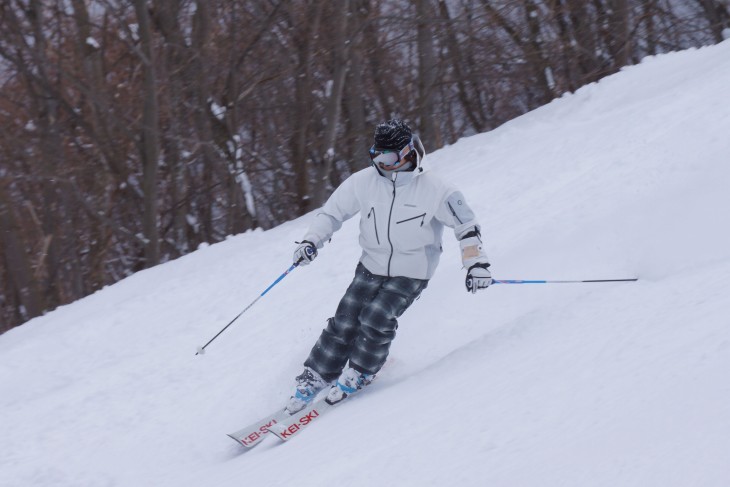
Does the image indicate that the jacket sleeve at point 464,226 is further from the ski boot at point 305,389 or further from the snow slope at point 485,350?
the ski boot at point 305,389

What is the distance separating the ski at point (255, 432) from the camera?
409 cm

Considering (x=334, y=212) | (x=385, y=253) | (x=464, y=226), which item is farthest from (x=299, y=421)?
(x=464, y=226)

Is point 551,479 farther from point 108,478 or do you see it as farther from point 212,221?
point 212,221

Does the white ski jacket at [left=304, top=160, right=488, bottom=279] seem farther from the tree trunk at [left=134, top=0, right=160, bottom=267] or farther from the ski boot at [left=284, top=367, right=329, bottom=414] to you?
the tree trunk at [left=134, top=0, right=160, bottom=267]

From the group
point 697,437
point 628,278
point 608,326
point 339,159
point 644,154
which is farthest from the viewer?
point 339,159

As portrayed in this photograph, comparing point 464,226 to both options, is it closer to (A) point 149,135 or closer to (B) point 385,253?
(B) point 385,253

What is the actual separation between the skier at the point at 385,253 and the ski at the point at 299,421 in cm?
8

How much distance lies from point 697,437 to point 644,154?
4127 mm

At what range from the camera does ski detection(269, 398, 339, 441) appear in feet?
13.4

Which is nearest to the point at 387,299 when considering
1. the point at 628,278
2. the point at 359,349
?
the point at 359,349

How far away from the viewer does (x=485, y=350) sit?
14.1 ft

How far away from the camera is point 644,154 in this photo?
6.32 metres

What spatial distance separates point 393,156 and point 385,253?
1.73ft

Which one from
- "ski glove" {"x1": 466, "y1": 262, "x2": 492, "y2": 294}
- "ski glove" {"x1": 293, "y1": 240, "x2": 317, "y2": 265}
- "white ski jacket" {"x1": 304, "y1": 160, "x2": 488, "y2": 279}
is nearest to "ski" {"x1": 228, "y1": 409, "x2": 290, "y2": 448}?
"ski glove" {"x1": 293, "y1": 240, "x2": 317, "y2": 265}
